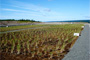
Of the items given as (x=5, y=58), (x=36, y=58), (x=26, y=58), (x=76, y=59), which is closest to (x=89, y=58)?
(x=76, y=59)

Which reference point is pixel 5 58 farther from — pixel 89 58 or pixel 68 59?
pixel 89 58

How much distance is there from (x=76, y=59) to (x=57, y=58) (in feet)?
3.05

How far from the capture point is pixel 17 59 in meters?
4.99

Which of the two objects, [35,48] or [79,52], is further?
[35,48]

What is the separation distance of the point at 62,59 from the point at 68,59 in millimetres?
287

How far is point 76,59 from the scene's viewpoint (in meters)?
4.95

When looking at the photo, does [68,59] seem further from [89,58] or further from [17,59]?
[17,59]

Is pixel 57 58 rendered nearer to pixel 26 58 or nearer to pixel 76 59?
pixel 76 59

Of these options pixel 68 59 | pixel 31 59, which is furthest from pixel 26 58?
pixel 68 59

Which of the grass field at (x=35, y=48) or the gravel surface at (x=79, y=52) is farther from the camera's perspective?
the grass field at (x=35, y=48)

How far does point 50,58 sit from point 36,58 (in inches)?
27.9

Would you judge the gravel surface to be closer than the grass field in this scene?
Yes

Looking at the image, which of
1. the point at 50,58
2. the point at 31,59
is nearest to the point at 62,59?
the point at 50,58

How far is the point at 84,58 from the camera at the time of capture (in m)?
5.10
